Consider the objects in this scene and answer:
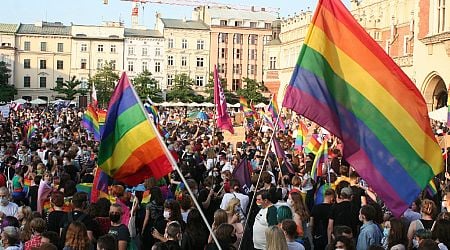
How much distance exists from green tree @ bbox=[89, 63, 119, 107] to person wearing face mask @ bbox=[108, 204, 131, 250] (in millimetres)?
76153

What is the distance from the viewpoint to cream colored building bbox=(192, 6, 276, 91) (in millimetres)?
92875

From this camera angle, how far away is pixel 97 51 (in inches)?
3553

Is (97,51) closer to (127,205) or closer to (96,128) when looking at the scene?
(96,128)

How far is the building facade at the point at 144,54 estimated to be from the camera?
90.6 m

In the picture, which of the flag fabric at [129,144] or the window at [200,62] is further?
the window at [200,62]

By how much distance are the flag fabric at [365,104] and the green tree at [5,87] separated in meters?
78.2

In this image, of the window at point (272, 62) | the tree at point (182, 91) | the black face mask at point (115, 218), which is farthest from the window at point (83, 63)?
the black face mask at point (115, 218)

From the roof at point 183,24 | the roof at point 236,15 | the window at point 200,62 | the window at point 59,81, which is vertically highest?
the roof at point 236,15

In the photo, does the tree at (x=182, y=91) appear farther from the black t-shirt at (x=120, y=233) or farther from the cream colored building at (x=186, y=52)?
the black t-shirt at (x=120, y=233)

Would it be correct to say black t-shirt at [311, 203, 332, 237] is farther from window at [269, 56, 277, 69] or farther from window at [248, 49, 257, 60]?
window at [248, 49, 257, 60]

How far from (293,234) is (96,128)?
13.3 meters

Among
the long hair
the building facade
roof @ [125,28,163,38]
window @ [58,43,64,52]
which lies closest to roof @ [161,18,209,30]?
roof @ [125,28,163,38]

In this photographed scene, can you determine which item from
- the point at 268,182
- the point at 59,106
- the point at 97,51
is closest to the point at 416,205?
the point at 268,182

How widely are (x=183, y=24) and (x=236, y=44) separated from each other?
7.83 meters
